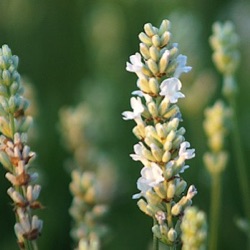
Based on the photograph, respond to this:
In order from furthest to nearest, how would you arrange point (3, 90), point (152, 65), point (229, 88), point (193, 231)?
1. point (229, 88)
2. point (3, 90)
3. point (152, 65)
4. point (193, 231)

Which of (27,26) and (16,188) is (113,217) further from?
(16,188)

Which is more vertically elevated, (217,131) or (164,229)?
(217,131)

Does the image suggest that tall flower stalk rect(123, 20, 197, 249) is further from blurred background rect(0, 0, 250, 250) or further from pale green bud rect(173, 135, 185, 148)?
blurred background rect(0, 0, 250, 250)

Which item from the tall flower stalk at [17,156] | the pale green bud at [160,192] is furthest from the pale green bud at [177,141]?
the tall flower stalk at [17,156]

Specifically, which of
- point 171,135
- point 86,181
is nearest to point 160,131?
point 171,135

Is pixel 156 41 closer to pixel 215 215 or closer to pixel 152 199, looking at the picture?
pixel 152 199

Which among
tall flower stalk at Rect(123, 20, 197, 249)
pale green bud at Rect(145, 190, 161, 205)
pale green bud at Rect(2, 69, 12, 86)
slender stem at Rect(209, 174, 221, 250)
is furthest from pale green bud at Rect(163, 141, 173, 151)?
slender stem at Rect(209, 174, 221, 250)
